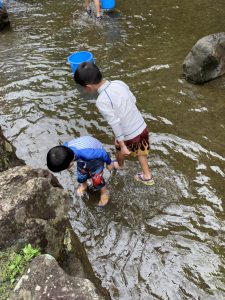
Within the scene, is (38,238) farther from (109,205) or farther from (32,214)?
(109,205)

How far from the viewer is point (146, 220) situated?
13.5 ft

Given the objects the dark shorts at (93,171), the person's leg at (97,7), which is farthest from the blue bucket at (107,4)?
the dark shorts at (93,171)

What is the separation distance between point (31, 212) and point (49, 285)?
0.74 metres

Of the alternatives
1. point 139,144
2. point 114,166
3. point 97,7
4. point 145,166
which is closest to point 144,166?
point 145,166

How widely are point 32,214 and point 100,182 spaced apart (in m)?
1.40

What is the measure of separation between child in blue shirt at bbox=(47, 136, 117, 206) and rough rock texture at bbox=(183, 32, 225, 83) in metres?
2.69

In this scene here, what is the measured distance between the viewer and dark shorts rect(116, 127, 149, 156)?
164 inches

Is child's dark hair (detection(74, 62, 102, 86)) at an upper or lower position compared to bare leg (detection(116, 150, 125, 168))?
upper

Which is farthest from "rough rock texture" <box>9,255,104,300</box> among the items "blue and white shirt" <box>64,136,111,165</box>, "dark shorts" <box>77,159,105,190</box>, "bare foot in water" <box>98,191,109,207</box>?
"bare foot in water" <box>98,191,109,207</box>

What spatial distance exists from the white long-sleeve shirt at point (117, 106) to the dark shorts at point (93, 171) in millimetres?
440

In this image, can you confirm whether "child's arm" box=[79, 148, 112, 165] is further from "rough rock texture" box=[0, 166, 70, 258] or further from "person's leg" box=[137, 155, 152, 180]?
"rough rock texture" box=[0, 166, 70, 258]

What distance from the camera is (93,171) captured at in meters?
4.17

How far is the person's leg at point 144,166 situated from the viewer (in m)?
4.38

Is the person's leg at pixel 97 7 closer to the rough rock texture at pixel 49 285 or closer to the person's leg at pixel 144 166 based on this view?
the person's leg at pixel 144 166
